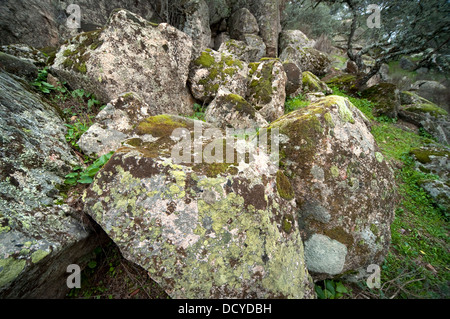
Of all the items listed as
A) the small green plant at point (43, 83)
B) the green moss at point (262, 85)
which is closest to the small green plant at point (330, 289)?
the green moss at point (262, 85)

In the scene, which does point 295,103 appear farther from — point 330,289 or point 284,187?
point 330,289

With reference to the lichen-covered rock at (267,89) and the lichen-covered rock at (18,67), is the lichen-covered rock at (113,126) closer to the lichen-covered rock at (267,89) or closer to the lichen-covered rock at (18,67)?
the lichen-covered rock at (18,67)

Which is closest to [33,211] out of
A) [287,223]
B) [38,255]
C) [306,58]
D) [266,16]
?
[38,255]

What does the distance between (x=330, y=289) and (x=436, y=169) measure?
697 centimetres

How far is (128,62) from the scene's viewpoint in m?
5.12

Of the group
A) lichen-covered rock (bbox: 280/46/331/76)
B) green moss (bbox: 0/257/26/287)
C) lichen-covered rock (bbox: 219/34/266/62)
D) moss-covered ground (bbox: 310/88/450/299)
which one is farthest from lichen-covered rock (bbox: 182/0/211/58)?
green moss (bbox: 0/257/26/287)

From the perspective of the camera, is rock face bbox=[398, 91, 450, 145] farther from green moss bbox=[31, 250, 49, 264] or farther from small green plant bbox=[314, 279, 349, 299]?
green moss bbox=[31, 250, 49, 264]

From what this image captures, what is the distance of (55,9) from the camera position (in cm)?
753

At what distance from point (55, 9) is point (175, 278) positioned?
11.5 meters

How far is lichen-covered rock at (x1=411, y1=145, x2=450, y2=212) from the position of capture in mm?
5230

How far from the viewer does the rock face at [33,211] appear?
71.7 inches

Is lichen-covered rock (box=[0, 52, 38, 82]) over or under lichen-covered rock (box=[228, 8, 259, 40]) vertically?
under

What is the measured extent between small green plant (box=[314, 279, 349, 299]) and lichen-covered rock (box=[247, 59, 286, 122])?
5.24 m
